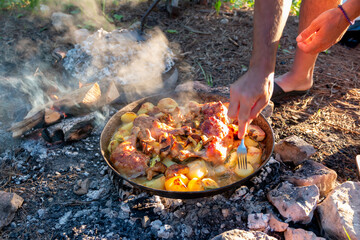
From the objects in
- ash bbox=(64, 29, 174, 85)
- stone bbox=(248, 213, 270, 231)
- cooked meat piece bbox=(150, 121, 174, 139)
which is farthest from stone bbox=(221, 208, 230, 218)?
ash bbox=(64, 29, 174, 85)

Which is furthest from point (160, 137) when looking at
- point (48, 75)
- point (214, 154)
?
point (48, 75)

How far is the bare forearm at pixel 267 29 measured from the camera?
1.80 m

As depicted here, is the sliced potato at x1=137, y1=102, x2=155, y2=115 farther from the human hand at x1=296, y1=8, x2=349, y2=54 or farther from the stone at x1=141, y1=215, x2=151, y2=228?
the human hand at x1=296, y1=8, x2=349, y2=54

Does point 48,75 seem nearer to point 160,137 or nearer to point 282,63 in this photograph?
point 160,137

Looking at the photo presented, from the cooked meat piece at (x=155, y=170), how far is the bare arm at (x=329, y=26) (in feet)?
5.95

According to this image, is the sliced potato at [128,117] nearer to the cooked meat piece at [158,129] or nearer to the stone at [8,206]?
the cooked meat piece at [158,129]

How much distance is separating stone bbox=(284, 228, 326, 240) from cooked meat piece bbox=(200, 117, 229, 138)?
0.97 metres

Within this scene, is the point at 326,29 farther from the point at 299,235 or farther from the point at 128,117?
the point at 128,117

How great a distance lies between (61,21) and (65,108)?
3.11 meters

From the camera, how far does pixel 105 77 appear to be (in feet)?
12.7

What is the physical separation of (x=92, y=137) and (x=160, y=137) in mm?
1202

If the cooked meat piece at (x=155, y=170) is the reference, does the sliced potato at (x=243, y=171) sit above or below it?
above

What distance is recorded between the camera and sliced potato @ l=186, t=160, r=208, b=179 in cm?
228

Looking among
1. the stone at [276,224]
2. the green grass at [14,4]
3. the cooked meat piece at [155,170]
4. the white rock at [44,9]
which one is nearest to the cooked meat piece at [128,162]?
the cooked meat piece at [155,170]
